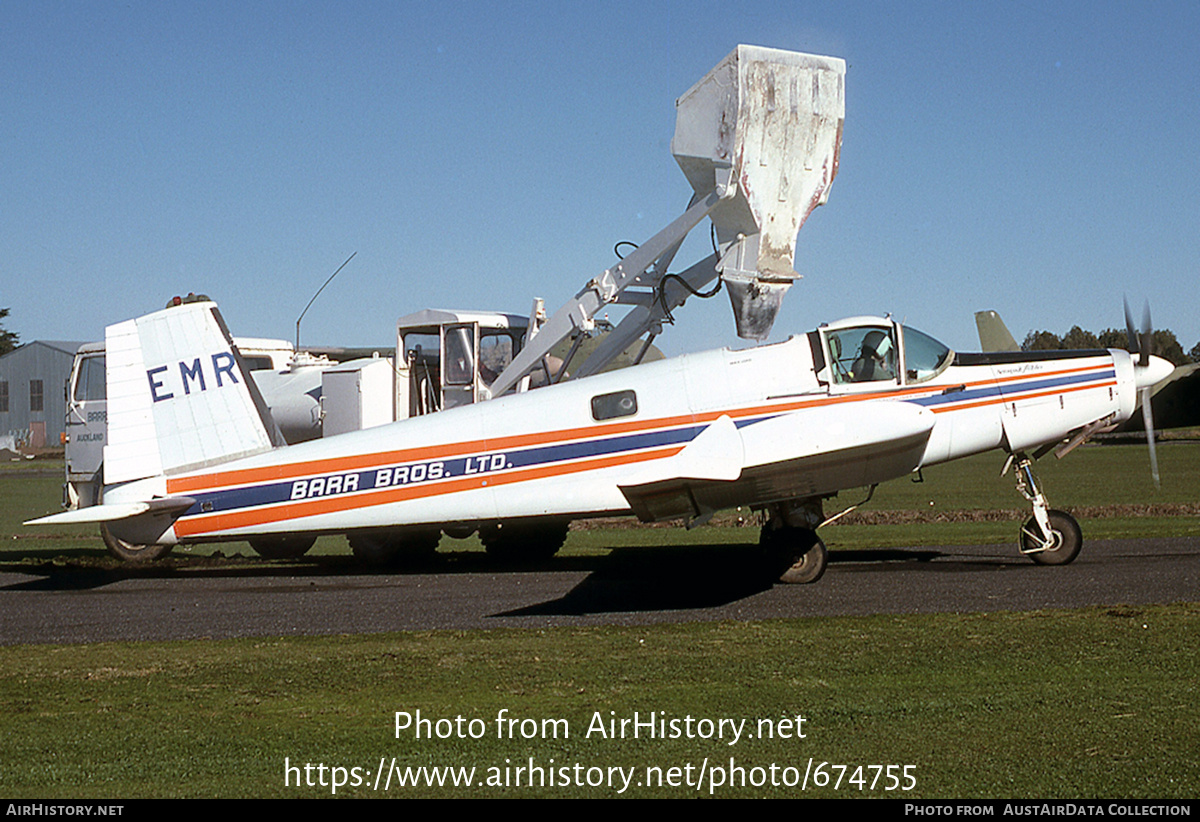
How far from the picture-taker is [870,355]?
12.0m

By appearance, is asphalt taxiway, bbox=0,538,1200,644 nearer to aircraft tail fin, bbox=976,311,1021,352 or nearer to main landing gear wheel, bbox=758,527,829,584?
main landing gear wheel, bbox=758,527,829,584

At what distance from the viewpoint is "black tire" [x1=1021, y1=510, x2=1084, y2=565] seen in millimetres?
12500

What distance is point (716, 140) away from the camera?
1316cm

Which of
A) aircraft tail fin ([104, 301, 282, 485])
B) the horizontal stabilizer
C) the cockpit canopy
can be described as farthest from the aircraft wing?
the horizontal stabilizer

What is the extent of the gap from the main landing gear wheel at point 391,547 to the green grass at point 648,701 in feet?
17.7

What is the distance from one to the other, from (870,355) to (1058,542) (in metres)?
3.32

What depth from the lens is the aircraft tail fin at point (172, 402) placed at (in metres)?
13.1

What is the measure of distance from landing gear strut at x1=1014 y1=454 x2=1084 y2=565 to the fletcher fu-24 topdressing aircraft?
0.08 ft

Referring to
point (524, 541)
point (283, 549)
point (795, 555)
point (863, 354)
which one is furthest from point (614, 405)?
point (283, 549)

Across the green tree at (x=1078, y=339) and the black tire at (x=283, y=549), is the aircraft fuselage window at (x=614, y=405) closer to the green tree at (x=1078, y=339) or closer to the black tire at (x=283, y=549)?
the black tire at (x=283, y=549)

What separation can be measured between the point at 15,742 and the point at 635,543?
39.8 feet

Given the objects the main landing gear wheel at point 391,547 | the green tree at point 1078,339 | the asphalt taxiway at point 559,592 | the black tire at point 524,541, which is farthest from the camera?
the green tree at point 1078,339

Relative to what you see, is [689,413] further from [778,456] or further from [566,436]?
[778,456]

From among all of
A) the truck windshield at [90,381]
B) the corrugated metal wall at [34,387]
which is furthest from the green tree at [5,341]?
the truck windshield at [90,381]
